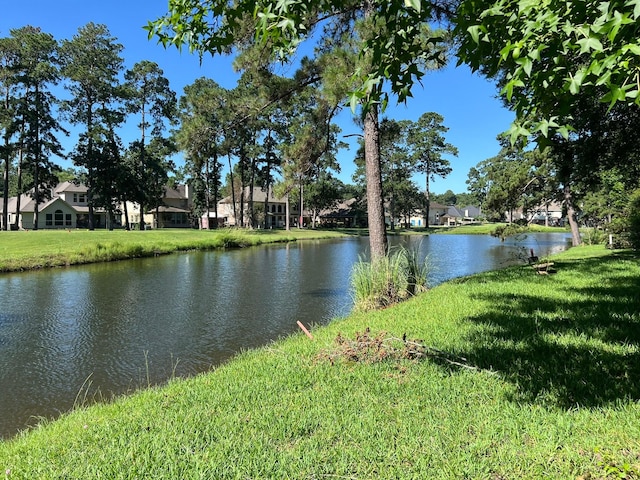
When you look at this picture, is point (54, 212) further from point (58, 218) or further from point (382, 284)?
point (382, 284)

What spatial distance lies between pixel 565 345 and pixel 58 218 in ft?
175

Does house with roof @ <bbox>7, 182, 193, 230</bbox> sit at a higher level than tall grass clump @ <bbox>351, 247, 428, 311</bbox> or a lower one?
higher

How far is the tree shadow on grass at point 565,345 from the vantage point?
3559 mm

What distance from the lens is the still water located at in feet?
20.9

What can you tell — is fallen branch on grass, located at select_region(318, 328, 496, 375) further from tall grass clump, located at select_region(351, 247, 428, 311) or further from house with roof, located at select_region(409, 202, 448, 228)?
house with roof, located at select_region(409, 202, 448, 228)

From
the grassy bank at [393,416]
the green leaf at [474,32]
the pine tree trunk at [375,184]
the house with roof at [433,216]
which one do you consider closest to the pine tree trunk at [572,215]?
the pine tree trunk at [375,184]

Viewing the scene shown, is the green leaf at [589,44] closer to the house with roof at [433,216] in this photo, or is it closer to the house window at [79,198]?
the house window at [79,198]

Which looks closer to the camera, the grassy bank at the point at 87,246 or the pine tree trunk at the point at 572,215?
the grassy bank at the point at 87,246

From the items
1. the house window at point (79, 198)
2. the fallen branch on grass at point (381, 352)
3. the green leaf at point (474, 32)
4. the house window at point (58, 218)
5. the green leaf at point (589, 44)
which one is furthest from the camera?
the house window at point (79, 198)

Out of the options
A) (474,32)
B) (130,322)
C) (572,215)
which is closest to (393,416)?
(474,32)

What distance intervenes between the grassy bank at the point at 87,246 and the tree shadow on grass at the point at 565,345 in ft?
66.0

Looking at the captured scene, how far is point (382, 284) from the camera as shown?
897 centimetres

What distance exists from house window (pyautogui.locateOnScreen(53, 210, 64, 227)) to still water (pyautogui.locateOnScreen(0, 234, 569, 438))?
1305 inches

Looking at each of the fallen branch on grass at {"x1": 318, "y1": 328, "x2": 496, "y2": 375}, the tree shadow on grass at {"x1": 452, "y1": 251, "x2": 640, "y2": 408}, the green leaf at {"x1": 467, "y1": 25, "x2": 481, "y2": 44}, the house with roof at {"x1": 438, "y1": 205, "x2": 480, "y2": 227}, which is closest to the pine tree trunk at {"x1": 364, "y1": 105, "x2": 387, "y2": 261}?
the tree shadow on grass at {"x1": 452, "y1": 251, "x2": 640, "y2": 408}
